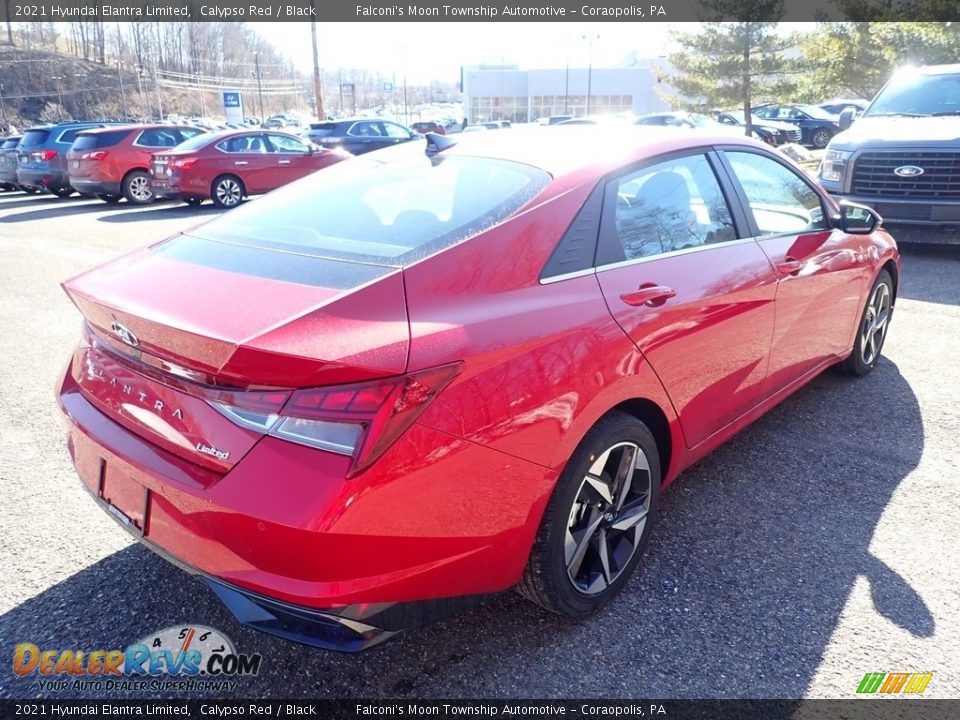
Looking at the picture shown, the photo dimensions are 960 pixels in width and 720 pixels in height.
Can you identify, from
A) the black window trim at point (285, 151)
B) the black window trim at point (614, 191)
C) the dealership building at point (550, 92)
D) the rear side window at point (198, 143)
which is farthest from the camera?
the dealership building at point (550, 92)

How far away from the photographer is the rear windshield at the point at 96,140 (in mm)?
14984

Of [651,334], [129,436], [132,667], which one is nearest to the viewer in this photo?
[129,436]

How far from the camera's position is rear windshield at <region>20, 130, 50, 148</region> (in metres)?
16.8

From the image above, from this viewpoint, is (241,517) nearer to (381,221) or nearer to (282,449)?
(282,449)

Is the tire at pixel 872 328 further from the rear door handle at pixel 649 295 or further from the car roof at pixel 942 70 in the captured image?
the car roof at pixel 942 70

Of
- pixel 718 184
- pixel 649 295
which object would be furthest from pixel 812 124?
pixel 649 295

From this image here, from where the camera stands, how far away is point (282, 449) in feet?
5.73

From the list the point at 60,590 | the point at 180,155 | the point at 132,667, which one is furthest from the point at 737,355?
the point at 180,155

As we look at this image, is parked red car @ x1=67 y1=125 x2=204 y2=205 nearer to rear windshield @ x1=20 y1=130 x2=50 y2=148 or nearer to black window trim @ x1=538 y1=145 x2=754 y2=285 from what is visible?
rear windshield @ x1=20 y1=130 x2=50 y2=148

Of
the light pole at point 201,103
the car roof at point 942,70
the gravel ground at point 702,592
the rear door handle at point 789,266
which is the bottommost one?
the gravel ground at point 702,592

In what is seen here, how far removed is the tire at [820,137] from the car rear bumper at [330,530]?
107 ft

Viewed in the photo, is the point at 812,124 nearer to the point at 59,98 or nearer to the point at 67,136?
the point at 67,136

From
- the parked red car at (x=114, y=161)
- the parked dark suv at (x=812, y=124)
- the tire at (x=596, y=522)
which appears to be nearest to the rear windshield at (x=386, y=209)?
the tire at (x=596, y=522)

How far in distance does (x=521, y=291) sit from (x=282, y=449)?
846 mm
